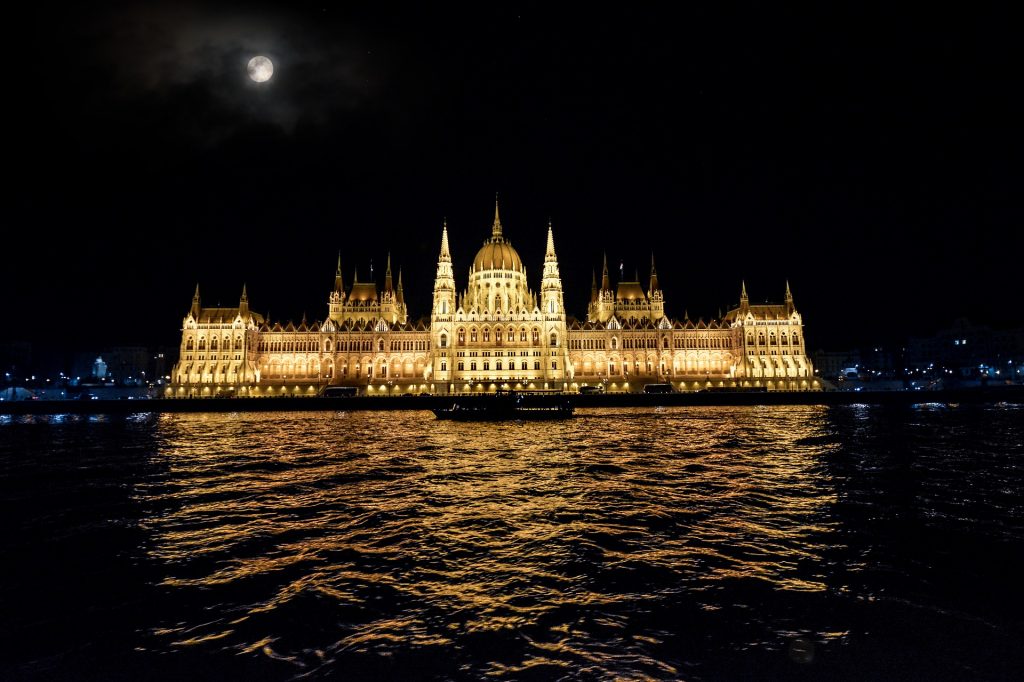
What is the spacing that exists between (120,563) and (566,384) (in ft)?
260

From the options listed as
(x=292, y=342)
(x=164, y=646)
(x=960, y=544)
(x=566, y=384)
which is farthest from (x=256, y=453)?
(x=292, y=342)

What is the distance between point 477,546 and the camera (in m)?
10.8

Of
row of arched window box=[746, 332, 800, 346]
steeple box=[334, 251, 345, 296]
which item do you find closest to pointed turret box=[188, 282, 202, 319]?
steeple box=[334, 251, 345, 296]

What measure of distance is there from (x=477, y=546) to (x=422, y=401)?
57.4 metres

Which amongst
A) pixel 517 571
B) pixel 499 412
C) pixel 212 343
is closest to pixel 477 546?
pixel 517 571

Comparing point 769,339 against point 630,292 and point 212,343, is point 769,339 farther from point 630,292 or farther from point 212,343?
point 212,343

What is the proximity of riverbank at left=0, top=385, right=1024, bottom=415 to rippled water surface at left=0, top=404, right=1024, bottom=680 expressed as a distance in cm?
4547

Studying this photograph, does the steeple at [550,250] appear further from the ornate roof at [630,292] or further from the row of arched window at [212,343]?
the row of arched window at [212,343]

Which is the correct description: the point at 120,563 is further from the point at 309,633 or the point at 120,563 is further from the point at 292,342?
the point at 292,342

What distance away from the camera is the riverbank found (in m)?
62.5

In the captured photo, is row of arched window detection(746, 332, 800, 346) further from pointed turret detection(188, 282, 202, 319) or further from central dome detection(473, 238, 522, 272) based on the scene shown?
pointed turret detection(188, 282, 202, 319)

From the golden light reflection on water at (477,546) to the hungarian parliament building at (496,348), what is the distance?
212 ft

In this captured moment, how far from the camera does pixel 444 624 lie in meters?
7.33

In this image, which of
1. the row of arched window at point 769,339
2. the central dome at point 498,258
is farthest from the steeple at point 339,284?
the row of arched window at point 769,339
